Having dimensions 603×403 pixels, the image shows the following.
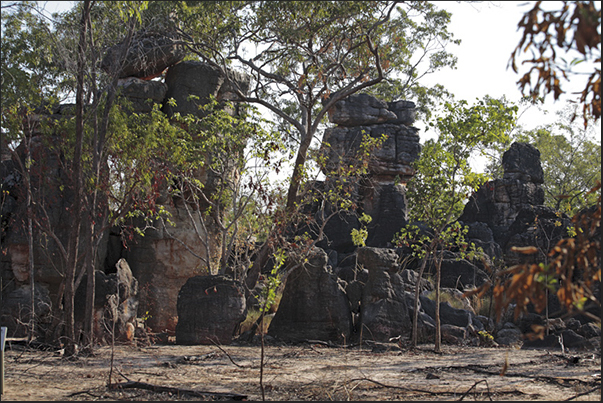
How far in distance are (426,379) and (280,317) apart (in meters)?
5.79

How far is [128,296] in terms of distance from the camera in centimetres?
1152

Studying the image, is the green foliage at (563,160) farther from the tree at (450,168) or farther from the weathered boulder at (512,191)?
the tree at (450,168)

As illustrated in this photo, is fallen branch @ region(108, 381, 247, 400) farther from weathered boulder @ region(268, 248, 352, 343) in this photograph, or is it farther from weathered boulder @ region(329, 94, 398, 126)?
weathered boulder @ region(329, 94, 398, 126)

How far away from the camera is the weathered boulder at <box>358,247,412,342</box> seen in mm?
11500

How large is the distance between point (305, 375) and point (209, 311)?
4.32 metres

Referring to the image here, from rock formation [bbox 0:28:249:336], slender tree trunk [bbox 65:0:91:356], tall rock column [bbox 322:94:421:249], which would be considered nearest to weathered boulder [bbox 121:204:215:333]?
rock formation [bbox 0:28:249:336]

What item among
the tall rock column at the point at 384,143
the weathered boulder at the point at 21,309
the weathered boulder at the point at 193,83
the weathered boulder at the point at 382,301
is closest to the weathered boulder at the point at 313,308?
the weathered boulder at the point at 382,301

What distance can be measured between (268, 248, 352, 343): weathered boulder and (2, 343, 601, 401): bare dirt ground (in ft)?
5.09

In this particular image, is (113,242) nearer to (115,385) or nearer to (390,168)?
(115,385)

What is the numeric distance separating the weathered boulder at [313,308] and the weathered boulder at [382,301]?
0.51 metres

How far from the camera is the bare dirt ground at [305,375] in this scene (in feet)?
17.7

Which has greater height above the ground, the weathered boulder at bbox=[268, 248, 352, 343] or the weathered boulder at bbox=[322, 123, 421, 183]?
the weathered boulder at bbox=[322, 123, 421, 183]

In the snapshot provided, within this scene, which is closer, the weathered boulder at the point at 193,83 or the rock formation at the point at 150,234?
the rock formation at the point at 150,234

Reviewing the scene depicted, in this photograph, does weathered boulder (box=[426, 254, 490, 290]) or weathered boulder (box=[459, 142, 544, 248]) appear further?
weathered boulder (box=[459, 142, 544, 248])
